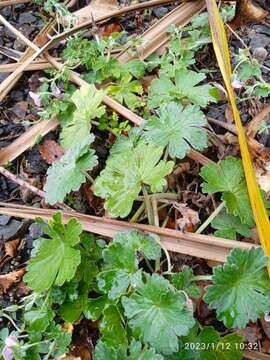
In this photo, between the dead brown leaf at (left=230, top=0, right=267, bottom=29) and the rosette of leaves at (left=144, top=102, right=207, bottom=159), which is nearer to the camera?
the rosette of leaves at (left=144, top=102, right=207, bottom=159)

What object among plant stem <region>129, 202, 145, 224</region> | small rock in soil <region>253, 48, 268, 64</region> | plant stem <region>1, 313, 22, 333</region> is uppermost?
small rock in soil <region>253, 48, 268, 64</region>

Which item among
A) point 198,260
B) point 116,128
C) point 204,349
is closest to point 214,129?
point 116,128

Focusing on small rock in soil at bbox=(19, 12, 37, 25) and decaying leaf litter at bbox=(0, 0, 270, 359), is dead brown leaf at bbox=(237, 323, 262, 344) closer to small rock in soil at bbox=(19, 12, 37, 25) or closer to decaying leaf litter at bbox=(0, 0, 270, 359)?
decaying leaf litter at bbox=(0, 0, 270, 359)

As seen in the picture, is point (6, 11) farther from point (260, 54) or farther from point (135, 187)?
point (135, 187)

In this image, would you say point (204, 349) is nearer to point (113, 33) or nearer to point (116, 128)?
point (116, 128)

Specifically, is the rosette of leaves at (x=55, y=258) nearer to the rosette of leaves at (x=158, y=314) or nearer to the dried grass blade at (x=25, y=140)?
the rosette of leaves at (x=158, y=314)

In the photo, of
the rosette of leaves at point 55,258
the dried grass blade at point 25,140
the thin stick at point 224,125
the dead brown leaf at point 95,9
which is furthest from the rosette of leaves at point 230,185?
the dead brown leaf at point 95,9

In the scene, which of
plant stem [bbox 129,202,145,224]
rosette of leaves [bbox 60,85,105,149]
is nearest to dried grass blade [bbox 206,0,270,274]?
plant stem [bbox 129,202,145,224]
